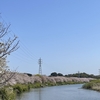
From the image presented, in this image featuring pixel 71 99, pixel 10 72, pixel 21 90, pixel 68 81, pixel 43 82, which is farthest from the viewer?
pixel 68 81

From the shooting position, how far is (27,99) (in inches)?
930

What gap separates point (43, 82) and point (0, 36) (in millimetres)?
57090

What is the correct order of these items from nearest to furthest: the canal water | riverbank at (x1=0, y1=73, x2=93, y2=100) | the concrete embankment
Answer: riverbank at (x1=0, y1=73, x2=93, y2=100), the canal water, the concrete embankment

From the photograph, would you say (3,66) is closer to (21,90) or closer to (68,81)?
(21,90)

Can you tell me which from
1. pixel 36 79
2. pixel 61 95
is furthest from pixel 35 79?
pixel 61 95

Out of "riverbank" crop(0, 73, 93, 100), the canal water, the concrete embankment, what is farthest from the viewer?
the concrete embankment

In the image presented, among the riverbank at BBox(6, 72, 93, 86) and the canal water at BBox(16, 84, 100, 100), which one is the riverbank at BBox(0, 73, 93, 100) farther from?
the canal water at BBox(16, 84, 100, 100)

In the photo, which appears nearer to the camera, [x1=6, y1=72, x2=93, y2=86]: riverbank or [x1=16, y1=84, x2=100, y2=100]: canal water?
[x1=16, y1=84, x2=100, y2=100]: canal water

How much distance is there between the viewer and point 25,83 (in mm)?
49156

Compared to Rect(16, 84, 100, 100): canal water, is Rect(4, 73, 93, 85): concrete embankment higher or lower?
higher

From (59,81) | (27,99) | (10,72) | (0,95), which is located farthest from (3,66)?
(59,81)

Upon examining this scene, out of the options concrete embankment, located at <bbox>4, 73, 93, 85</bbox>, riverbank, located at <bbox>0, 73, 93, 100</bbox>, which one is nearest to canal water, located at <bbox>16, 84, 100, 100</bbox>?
riverbank, located at <bbox>0, 73, 93, 100</bbox>

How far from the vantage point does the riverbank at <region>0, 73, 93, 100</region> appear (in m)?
18.6

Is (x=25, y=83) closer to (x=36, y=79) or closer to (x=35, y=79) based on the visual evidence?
(x=35, y=79)
